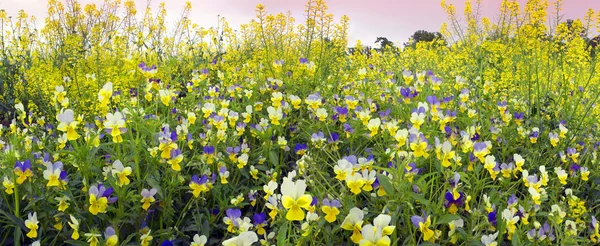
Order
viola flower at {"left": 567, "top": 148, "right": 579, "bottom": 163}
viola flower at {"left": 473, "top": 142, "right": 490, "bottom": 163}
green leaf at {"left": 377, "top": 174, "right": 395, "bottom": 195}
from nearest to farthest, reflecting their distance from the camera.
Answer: green leaf at {"left": 377, "top": 174, "right": 395, "bottom": 195} → viola flower at {"left": 473, "top": 142, "right": 490, "bottom": 163} → viola flower at {"left": 567, "top": 148, "right": 579, "bottom": 163}

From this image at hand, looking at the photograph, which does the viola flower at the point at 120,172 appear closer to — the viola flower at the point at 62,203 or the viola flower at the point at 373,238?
the viola flower at the point at 62,203

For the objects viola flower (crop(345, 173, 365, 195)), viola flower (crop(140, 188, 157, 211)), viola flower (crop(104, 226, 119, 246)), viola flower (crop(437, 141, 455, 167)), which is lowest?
viola flower (crop(104, 226, 119, 246))

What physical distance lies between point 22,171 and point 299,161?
954 millimetres

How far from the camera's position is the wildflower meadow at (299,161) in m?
1.56

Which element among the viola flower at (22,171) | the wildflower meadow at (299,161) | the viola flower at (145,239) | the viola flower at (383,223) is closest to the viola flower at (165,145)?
the wildflower meadow at (299,161)

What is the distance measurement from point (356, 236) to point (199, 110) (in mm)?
1631

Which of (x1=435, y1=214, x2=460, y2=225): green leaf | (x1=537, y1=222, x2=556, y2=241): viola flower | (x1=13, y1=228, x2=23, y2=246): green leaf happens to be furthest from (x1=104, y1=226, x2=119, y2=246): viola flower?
(x1=537, y1=222, x2=556, y2=241): viola flower

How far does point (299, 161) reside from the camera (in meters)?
1.78

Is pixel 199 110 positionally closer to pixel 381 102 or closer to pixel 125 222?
pixel 125 222

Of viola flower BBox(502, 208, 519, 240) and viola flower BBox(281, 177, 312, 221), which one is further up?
viola flower BBox(281, 177, 312, 221)

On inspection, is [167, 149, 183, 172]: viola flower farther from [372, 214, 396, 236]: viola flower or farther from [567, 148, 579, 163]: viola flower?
[567, 148, 579, 163]: viola flower

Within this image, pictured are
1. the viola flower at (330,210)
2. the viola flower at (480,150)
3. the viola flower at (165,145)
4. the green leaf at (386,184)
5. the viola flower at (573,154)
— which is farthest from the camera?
the viola flower at (573,154)

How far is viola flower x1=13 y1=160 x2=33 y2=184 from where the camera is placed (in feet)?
5.45

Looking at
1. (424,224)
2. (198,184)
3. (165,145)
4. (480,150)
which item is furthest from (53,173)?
(480,150)
